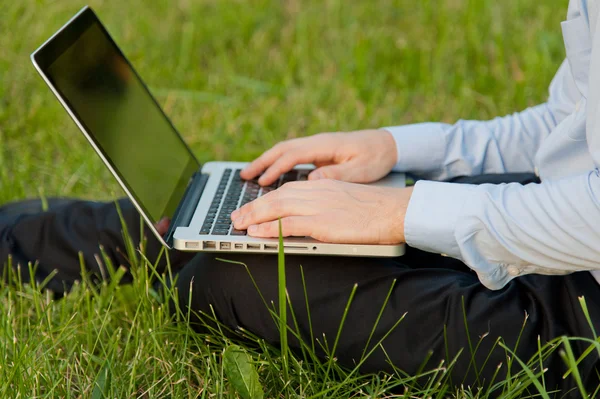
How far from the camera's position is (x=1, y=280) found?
6.50 ft

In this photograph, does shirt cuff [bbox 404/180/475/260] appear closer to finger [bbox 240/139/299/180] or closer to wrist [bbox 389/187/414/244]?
wrist [bbox 389/187/414/244]

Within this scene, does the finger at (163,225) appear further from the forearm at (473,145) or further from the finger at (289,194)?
the forearm at (473,145)

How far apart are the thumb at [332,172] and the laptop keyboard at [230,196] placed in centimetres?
11

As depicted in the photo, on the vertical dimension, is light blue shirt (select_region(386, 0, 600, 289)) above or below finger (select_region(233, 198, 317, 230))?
below

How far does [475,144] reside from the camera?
6.47ft

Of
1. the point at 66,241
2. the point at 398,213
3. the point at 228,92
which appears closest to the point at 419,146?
the point at 398,213

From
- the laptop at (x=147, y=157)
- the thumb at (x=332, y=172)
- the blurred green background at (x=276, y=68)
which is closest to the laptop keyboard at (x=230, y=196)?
the laptop at (x=147, y=157)

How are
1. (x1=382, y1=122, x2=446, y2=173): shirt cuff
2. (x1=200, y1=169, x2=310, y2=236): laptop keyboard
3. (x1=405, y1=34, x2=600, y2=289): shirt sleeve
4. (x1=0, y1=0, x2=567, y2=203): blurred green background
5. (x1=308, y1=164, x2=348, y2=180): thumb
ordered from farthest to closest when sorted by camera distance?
(x1=0, y1=0, x2=567, y2=203): blurred green background < (x1=382, y1=122, x2=446, y2=173): shirt cuff < (x1=308, y1=164, x2=348, y2=180): thumb < (x1=200, y1=169, x2=310, y2=236): laptop keyboard < (x1=405, y1=34, x2=600, y2=289): shirt sleeve

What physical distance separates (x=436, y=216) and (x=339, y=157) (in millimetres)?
478

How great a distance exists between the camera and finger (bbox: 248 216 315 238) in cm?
149

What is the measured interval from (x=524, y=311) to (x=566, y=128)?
38 centimetres

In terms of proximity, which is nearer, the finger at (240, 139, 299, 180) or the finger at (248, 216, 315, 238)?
the finger at (248, 216, 315, 238)

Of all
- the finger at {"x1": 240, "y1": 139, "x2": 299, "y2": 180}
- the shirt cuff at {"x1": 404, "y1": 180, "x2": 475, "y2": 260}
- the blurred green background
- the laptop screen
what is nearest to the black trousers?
the shirt cuff at {"x1": 404, "y1": 180, "x2": 475, "y2": 260}

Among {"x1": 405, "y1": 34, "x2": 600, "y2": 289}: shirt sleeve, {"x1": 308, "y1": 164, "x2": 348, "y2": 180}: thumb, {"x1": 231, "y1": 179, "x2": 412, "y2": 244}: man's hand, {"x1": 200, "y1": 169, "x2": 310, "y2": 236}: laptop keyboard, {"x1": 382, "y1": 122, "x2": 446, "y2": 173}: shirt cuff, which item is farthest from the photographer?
{"x1": 382, "y1": 122, "x2": 446, "y2": 173}: shirt cuff
